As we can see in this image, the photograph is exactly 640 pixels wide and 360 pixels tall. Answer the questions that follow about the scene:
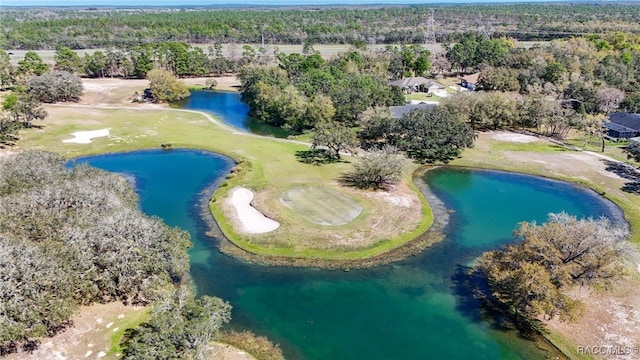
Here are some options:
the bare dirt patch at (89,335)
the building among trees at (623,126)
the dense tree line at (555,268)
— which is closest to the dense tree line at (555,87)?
the building among trees at (623,126)

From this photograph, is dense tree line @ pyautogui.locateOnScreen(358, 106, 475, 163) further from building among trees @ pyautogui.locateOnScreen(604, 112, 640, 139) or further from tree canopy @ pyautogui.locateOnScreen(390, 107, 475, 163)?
building among trees @ pyautogui.locateOnScreen(604, 112, 640, 139)

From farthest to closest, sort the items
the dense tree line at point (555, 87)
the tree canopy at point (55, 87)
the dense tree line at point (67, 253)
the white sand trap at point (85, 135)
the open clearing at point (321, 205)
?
1. the tree canopy at point (55, 87)
2. the dense tree line at point (555, 87)
3. the white sand trap at point (85, 135)
4. the open clearing at point (321, 205)
5. the dense tree line at point (67, 253)

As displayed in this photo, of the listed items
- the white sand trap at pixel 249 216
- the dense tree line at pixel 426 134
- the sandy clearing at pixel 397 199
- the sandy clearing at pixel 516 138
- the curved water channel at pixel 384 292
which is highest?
the dense tree line at pixel 426 134

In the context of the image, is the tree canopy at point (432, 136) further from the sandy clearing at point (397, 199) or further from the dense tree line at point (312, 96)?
the dense tree line at point (312, 96)

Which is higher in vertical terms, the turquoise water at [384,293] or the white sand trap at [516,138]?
the white sand trap at [516,138]

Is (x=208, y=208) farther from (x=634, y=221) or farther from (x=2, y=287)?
(x=634, y=221)

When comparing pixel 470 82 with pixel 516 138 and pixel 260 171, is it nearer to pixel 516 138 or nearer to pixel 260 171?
pixel 516 138

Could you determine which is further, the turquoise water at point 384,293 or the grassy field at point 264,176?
the grassy field at point 264,176
